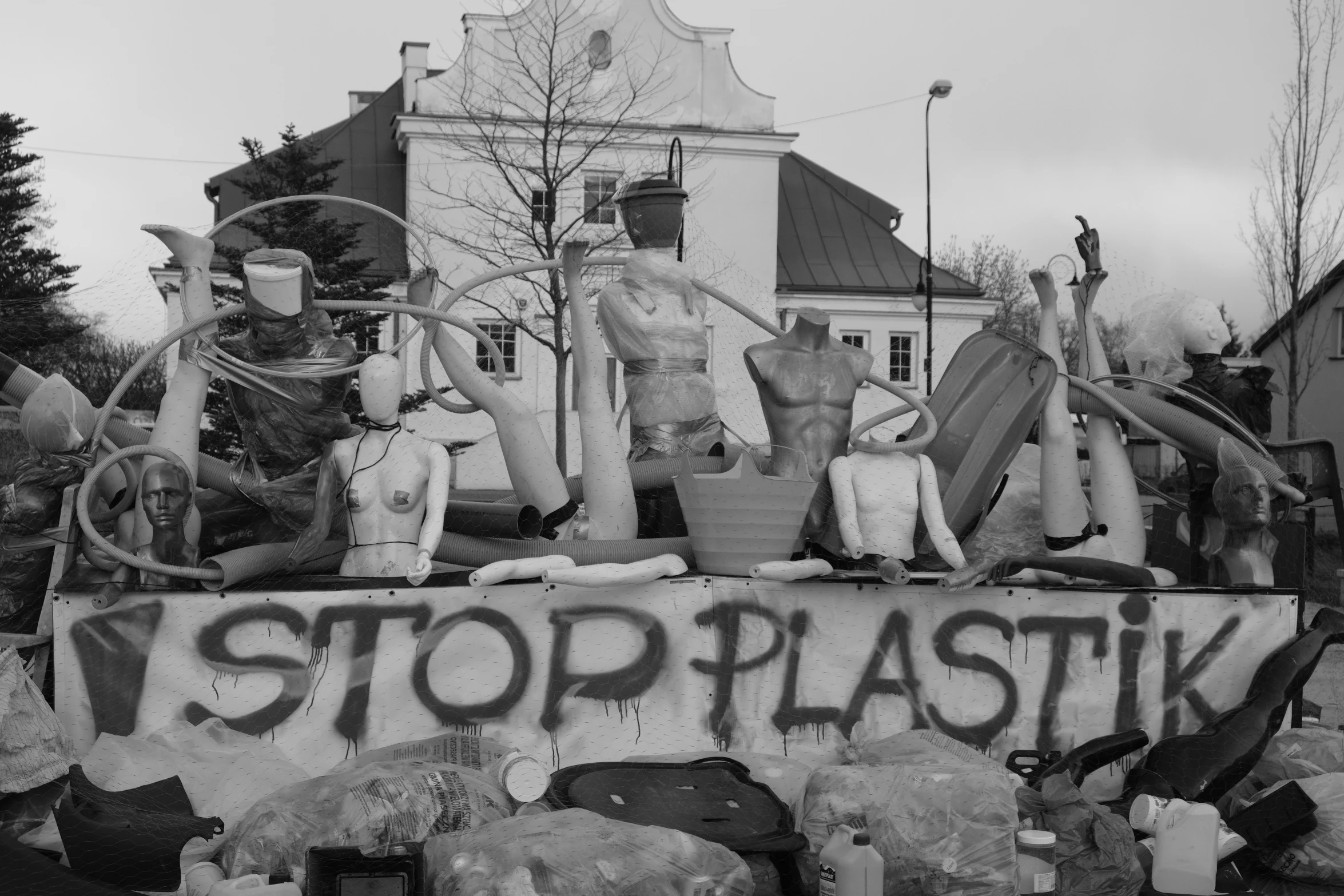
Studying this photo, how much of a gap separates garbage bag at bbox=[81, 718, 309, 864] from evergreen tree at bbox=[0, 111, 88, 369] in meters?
4.01

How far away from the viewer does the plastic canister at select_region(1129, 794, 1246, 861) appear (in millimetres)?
4633

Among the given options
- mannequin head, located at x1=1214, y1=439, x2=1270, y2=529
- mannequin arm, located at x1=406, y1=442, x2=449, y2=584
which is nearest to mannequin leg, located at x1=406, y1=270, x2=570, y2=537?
mannequin arm, located at x1=406, y1=442, x2=449, y2=584

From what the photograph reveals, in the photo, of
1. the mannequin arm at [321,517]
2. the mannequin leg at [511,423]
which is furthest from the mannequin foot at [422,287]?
the mannequin arm at [321,517]

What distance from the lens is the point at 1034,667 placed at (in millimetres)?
5523

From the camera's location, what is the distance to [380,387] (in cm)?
536

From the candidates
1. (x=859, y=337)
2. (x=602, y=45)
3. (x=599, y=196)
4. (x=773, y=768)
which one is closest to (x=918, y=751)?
(x=773, y=768)

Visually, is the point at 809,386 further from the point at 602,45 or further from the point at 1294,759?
the point at 602,45

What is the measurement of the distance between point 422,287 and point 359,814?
2.70 metres

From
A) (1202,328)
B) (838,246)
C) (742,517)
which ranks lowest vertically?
(742,517)

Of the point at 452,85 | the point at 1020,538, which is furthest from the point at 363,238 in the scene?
the point at 1020,538

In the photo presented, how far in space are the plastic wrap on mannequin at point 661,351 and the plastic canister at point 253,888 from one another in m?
3.26

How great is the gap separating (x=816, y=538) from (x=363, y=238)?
1795cm

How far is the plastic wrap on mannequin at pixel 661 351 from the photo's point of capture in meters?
6.74

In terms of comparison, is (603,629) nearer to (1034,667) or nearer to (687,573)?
(687,573)
